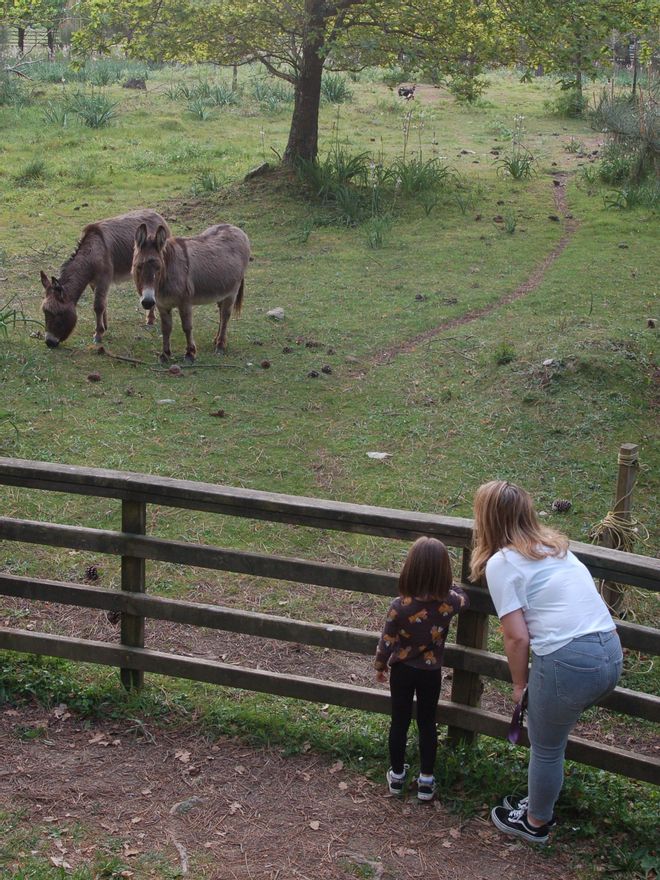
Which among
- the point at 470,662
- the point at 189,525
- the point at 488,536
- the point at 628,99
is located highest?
the point at 628,99

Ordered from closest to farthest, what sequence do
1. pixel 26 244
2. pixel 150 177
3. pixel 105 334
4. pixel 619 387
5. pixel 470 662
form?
1. pixel 470 662
2. pixel 619 387
3. pixel 105 334
4. pixel 26 244
5. pixel 150 177

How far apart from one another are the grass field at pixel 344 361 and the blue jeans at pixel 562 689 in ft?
5.51

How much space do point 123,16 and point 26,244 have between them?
4.25m

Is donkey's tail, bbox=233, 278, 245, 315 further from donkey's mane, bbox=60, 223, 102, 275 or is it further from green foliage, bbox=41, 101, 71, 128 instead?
green foliage, bbox=41, 101, 71, 128

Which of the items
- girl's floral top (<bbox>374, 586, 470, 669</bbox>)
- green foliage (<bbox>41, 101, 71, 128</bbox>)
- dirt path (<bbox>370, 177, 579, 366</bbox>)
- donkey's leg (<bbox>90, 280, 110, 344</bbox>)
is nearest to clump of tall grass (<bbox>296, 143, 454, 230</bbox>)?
dirt path (<bbox>370, 177, 579, 366</bbox>)

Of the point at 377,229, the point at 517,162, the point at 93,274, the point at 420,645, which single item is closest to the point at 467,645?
the point at 420,645

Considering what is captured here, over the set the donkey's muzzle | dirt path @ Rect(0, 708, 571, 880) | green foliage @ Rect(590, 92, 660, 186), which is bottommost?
dirt path @ Rect(0, 708, 571, 880)

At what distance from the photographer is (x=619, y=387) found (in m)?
9.50

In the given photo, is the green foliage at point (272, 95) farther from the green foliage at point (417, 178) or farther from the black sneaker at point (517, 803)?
the black sneaker at point (517, 803)

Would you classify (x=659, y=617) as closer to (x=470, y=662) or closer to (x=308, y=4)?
(x=470, y=662)

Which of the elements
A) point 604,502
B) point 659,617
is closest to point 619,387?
point 604,502

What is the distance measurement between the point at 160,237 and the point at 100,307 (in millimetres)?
1474

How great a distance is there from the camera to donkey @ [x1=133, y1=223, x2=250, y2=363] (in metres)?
10.7

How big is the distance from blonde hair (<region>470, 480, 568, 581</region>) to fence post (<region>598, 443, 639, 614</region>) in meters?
2.24
